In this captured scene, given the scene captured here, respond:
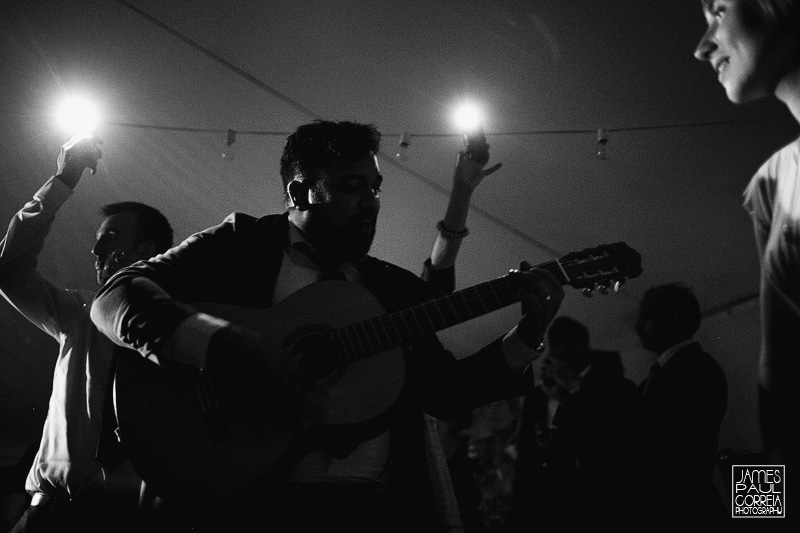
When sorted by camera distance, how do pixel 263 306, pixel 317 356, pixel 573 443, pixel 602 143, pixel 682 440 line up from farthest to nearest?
pixel 602 143 → pixel 573 443 → pixel 682 440 → pixel 263 306 → pixel 317 356

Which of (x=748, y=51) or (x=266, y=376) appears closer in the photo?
(x=748, y=51)

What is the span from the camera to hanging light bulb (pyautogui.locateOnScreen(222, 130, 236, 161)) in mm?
4113

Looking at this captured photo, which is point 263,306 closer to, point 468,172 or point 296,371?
point 296,371

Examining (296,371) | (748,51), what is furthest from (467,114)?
(748,51)

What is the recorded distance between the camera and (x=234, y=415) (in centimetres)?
155

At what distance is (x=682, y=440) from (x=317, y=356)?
1.89 metres

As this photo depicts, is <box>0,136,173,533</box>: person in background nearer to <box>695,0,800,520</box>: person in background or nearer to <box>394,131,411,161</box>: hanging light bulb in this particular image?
<box>394,131,411,161</box>: hanging light bulb

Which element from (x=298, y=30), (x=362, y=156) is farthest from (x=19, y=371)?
→ (x=362, y=156)

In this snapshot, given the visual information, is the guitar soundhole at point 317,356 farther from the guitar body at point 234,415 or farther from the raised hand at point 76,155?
the raised hand at point 76,155

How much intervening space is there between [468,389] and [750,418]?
523 centimetres

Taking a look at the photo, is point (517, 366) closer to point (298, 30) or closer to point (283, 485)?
point (283, 485)

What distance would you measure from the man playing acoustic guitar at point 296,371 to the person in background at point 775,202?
687 millimetres

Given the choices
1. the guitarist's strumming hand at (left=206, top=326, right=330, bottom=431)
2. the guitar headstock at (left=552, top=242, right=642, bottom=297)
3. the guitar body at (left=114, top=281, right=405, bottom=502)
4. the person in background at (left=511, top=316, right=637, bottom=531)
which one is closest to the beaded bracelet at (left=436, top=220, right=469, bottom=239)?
the guitar headstock at (left=552, top=242, right=642, bottom=297)

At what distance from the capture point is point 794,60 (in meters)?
1.06
